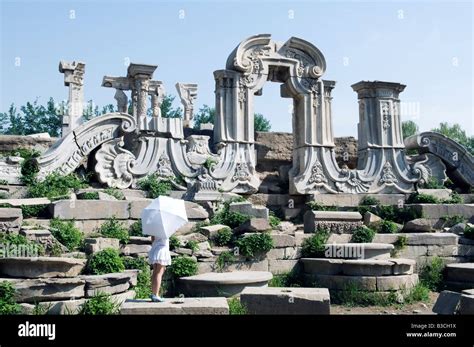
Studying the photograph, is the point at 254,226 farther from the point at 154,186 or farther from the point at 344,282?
the point at 154,186

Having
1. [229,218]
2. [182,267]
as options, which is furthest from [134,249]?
[229,218]

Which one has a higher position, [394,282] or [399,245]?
[399,245]

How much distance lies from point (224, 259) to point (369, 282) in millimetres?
2876

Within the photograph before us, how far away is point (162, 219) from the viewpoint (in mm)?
6578

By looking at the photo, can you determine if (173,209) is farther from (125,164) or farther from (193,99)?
(193,99)

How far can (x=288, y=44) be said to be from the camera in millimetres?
15023

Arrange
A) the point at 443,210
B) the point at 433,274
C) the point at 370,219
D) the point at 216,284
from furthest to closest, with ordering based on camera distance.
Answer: the point at 443,210, the point at 370,219, the point at 433,274, the point at 216,284

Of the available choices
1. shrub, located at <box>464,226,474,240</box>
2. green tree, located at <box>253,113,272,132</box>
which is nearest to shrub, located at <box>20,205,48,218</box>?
shrub, located at <box>464,226,474,240</box>

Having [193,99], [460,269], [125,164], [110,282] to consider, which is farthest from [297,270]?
[193,99]

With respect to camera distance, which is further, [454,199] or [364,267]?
[454,199]

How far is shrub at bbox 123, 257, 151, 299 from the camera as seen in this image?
8.70m

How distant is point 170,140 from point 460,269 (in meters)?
7.70

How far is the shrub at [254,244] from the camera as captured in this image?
1049cm

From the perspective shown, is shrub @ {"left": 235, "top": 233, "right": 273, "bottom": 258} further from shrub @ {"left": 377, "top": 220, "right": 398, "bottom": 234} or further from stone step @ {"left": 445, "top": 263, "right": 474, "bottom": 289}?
stone step @ {"left": 445, "top": 263, "right": 474, "bottom": 289}
